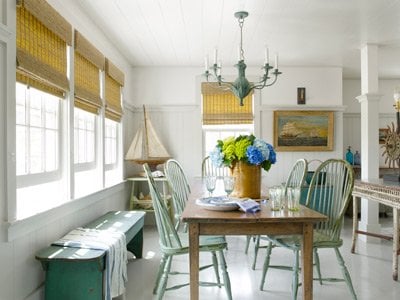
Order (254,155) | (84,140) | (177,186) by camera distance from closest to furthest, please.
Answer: (254,155), (177,186), (84,140)

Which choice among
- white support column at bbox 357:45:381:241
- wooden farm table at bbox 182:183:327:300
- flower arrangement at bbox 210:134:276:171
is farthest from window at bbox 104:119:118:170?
white support column at bbox 357:45:381:241

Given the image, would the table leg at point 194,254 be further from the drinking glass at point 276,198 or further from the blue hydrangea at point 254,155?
the blue hydrangea at point 254,155

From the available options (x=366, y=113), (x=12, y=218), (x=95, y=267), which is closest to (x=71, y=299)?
(x=95, y=267)

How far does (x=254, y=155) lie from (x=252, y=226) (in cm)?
56

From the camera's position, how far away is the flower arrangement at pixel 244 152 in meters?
2.45

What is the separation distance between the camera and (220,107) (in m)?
5.49

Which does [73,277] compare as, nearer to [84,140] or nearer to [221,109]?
[84,140]

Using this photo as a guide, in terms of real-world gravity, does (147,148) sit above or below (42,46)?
below

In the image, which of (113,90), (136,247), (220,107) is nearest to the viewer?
(136,247)

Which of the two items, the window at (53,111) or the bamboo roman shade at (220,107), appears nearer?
the window at (53,111)

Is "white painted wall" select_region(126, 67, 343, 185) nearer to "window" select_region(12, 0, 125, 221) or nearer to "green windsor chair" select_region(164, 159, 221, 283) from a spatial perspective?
"window" select_region(12, 0, 125, 221)

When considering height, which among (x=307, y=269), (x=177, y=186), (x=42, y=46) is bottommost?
(x=307, y=269)

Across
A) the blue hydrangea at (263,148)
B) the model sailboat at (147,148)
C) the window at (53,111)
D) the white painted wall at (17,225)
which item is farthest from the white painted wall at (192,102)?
the blue hydrangea at (263,148)

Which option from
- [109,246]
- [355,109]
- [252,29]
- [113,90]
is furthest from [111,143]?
[355,109]
